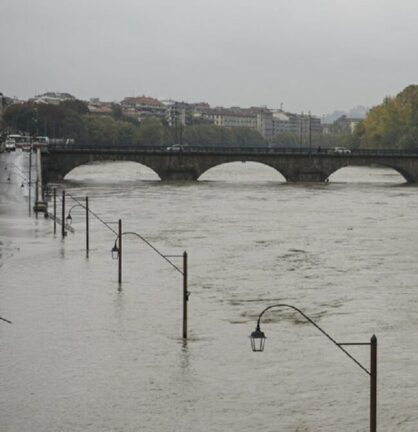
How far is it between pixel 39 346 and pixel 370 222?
108ft

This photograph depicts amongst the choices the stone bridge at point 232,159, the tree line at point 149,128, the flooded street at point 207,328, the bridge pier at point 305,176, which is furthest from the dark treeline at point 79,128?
the flooded street at point 207,328

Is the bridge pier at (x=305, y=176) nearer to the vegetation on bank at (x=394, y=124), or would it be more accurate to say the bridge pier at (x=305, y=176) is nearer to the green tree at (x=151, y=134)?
the vegetation on bank at (x=394, y=124)

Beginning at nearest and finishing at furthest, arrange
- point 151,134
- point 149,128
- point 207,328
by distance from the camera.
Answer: point 207,328 < point 151,134 < point 149,128

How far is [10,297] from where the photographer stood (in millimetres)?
28656

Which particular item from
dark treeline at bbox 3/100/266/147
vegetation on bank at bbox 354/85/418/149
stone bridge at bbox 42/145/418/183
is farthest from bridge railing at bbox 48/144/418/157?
dark treeline at bbox 3/100/266/147

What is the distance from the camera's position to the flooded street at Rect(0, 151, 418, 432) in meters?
18.6

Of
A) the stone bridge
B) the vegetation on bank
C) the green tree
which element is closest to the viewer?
the stone bridge

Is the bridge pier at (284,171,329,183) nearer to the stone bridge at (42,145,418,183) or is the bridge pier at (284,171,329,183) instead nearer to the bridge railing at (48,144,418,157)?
the stone bridge at (42,145,418,183)

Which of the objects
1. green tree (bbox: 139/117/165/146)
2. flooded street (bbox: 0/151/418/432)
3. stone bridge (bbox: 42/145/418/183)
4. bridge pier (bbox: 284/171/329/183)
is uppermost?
green tree (bbox: 139/117/165/146)

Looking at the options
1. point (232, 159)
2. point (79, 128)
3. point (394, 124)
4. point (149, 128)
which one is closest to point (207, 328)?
point (232, 159)

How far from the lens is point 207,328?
24.9m

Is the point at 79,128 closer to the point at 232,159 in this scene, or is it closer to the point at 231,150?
the point at 231,150

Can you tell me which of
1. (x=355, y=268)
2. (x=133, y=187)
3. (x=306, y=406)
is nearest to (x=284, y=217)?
(x=355, y=268)

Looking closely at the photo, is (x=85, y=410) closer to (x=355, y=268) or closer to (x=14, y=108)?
(x=355, y=268)
